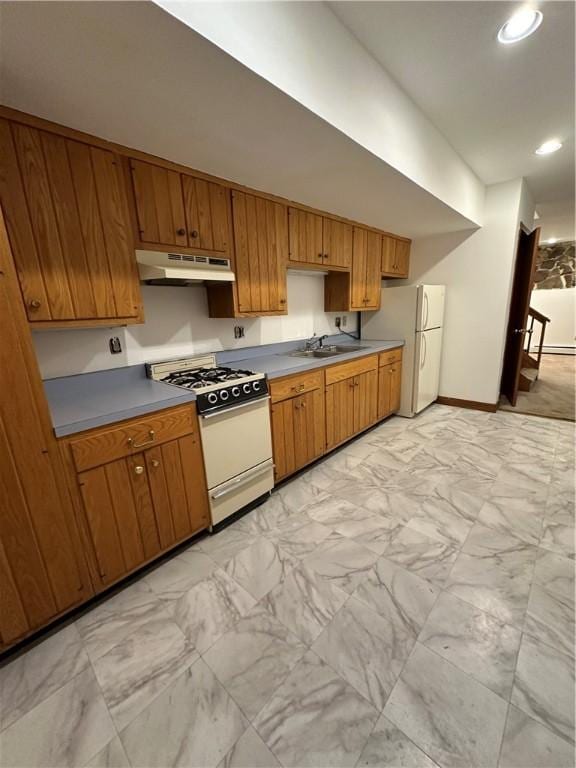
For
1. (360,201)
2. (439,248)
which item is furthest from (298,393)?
(439,248)

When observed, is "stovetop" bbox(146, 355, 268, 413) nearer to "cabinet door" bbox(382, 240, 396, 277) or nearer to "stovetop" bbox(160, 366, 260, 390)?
"stovetop" bbox(160, 366, 260, 390)

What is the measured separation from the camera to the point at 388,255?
11.7ft

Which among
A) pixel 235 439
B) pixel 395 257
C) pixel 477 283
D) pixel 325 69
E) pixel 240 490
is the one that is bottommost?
pixel 240 490

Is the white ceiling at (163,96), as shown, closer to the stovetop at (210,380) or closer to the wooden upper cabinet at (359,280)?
the wooden upper cabinet at (359,280)

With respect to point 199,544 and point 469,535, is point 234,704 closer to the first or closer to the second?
point 199,544

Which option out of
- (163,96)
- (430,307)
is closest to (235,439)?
(163,96)

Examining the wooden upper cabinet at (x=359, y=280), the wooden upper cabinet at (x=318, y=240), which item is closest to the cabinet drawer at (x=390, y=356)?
the wooden upper cabinet at (x=359, y=280)

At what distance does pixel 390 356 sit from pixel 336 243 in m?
1.34

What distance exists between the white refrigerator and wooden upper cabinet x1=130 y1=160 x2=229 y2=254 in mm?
2212

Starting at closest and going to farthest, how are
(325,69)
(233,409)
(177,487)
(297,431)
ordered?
(325,69) → (177,487) → (233,409) → (297,431)

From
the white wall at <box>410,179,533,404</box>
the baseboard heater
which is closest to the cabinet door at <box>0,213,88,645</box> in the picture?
the white wall at <box>410,179,533,404</box>

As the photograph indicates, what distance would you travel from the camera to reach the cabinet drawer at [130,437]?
1.33 m

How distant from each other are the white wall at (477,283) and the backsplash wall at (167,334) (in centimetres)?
180

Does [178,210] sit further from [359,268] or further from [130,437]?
[359,268]
